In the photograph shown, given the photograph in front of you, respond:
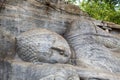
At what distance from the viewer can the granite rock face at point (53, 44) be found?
4.41m

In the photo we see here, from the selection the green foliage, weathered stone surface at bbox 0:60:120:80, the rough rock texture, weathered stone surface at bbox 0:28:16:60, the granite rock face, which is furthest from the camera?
the green foliage

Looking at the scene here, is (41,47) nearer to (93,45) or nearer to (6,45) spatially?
(6,45)

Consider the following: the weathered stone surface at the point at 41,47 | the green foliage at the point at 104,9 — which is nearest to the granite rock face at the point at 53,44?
the weathered stone surface at the point at 41,47

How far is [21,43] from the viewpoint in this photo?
485cm

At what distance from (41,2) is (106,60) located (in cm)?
154

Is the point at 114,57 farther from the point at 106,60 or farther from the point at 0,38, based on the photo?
the point at 0,38

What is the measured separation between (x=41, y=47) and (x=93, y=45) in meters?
1.07

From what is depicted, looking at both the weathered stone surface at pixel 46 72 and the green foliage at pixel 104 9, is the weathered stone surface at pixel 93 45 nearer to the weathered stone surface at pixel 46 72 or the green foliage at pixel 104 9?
the weathered stone surface at pixel 46 72

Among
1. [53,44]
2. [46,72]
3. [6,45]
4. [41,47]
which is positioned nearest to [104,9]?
[53,44]

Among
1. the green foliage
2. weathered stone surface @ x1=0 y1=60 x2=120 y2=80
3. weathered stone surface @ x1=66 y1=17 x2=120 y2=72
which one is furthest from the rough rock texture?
the green foliage

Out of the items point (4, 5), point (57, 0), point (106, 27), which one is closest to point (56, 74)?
point (4, 5)

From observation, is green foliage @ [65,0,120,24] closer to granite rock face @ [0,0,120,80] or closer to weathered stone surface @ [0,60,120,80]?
granite rock face @ [0,0,120,80]

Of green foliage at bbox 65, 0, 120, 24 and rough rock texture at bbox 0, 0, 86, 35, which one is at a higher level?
rough rock texture at bbox 0, 0, 86, 35

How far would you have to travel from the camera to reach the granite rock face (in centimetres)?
441
